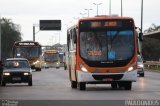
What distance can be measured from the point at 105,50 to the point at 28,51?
1703 inches

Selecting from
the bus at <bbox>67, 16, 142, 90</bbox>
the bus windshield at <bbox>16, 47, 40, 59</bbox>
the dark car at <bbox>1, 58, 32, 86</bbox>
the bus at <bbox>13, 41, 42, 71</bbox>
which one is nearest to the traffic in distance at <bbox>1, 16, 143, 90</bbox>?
the bus at <bbox>67, 16, 142, 90</bbox>

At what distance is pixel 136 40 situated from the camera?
30.8m

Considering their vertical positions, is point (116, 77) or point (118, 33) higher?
point (118, 33)

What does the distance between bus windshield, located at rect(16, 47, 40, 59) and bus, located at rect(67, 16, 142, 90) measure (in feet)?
134

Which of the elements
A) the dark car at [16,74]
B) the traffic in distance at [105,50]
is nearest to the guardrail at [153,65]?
the dark car at [16,74]

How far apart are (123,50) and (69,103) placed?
30.4 ft

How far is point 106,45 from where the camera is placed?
100ft

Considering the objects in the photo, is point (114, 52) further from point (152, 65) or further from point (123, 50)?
point (152, 65)

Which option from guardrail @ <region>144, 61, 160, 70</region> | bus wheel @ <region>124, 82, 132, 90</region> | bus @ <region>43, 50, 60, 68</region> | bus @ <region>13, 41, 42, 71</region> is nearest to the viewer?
bus wheel @ <region>124, 82, 132, 90</region>

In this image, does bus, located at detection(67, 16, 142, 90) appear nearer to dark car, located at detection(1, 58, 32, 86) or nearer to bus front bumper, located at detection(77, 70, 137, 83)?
bus front bumper, located at detection(77, 70, 137, 83)

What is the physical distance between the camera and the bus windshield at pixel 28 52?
71.8m

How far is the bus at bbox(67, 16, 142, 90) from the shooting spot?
30.2 m

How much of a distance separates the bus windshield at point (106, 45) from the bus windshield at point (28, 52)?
40.9 meters

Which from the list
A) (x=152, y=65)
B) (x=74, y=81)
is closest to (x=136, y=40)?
(x=74, y=81)
